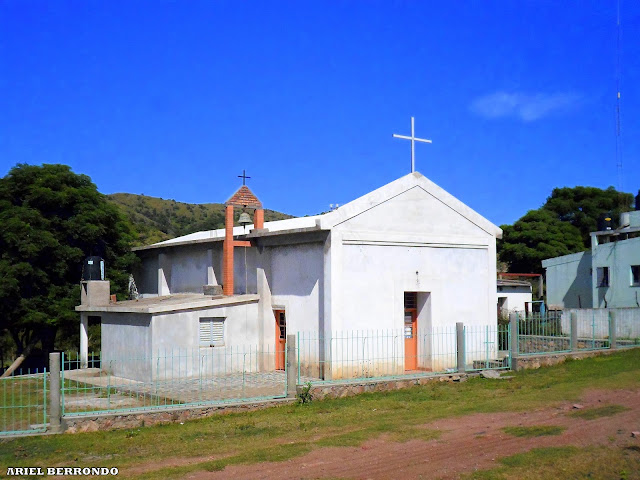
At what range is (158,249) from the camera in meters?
26.7

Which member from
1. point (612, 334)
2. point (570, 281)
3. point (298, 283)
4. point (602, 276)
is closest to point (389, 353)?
point (298, 283)

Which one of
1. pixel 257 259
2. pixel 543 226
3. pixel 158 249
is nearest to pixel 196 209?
pixel 543 226

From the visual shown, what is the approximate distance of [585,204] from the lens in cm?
5688

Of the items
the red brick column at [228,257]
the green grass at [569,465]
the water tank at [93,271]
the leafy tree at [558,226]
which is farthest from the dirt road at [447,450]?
the leafy tree at [558,226]

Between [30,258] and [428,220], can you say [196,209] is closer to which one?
[30,258]

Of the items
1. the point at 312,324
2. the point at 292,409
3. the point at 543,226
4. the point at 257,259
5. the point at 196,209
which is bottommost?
the point at 292,409

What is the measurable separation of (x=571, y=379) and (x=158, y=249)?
54.5 ft

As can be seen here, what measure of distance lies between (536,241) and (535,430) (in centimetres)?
4389

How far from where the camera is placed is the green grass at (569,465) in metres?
8.49

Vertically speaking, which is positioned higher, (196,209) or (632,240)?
(196,209)

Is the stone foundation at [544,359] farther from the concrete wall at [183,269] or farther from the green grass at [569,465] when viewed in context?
the green grass at [569,465]

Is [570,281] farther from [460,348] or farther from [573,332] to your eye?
[460,348]

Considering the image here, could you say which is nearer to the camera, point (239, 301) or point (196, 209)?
point (239, 301)

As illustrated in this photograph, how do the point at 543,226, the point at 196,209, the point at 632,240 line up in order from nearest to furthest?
the point at 632,240, the point at 543,226, the point at 196,209
